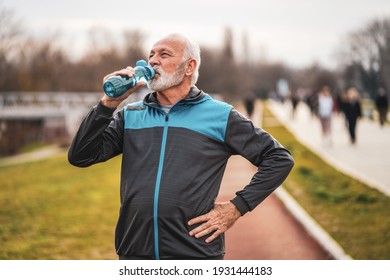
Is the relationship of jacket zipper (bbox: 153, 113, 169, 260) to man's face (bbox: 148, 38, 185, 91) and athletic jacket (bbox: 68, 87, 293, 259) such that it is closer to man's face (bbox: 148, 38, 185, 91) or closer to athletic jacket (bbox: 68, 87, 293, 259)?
athletic jacket (bbox: 68, 87, 293, 259)

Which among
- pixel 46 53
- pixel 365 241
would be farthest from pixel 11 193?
pixel 46 53

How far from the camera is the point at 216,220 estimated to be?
9.44 feet

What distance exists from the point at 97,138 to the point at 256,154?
0.87m

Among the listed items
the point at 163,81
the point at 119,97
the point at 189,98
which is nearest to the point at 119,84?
the point at 119,97

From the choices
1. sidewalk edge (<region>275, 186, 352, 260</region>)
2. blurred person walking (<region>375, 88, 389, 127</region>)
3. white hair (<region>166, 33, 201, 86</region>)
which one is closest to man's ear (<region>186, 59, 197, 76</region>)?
white hair (<region>166, 33, 201, 86</region>)

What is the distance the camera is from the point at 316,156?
1434 cm

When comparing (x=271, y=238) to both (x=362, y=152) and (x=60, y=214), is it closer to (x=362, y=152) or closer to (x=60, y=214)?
(x=60, y=214)

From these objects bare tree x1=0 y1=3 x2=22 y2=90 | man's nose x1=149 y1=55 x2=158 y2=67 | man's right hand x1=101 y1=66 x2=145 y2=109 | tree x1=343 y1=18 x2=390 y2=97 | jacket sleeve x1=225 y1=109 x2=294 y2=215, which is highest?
man's nose x1=149 y1=55 x2=158 y2=67

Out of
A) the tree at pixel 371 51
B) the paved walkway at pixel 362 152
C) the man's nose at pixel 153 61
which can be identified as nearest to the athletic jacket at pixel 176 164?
the man's nose at pixel 153 61

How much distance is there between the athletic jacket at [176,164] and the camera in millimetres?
2836

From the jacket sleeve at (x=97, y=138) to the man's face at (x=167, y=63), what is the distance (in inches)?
12.1

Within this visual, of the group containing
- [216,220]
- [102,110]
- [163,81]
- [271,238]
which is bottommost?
[271,238]

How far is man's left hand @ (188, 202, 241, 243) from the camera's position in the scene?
286cm

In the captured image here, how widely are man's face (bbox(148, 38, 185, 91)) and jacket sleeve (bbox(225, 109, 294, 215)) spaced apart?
39 cm
